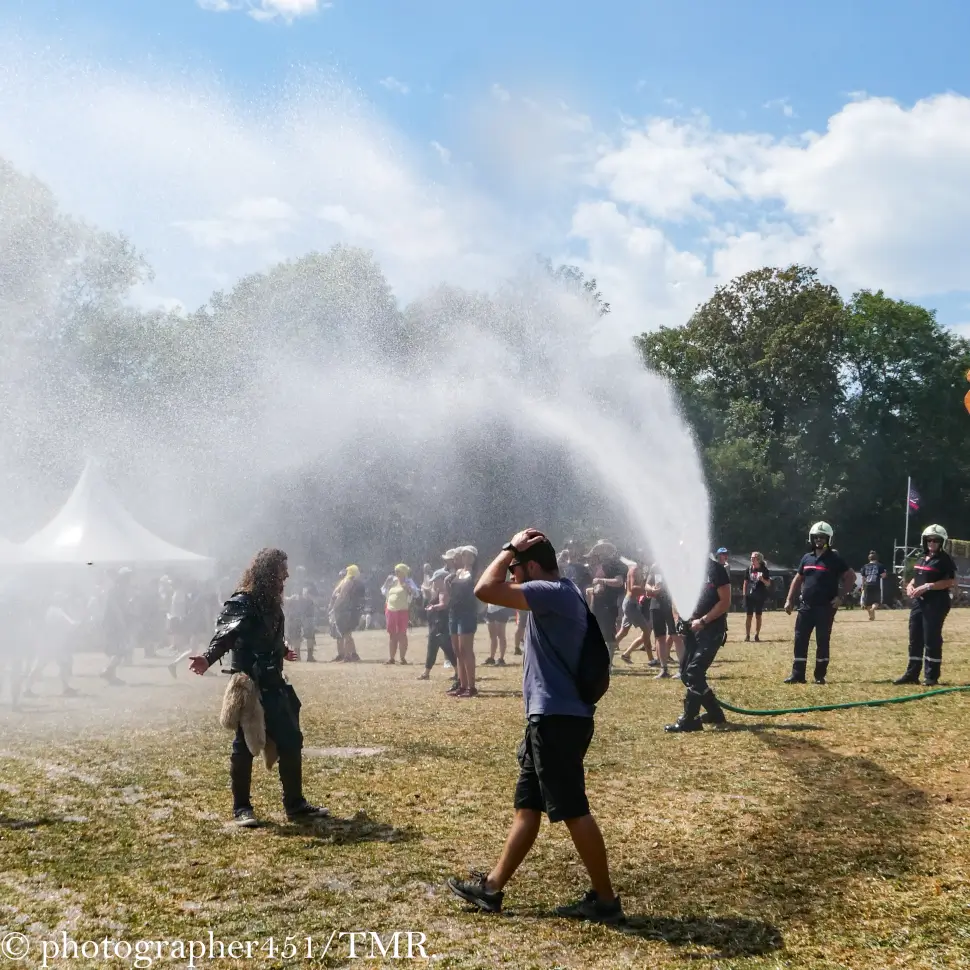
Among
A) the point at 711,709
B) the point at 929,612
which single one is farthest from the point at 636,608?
the point at 711,709

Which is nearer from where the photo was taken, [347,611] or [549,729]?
[549,729]

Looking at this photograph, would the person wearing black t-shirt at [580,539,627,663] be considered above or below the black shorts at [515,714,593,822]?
above

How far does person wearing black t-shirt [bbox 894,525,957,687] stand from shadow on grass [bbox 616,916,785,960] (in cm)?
941

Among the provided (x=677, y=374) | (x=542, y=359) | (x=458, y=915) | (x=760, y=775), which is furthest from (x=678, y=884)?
(x=677, y=374)

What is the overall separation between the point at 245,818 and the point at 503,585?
117 inches

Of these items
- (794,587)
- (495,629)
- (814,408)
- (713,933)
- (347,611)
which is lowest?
(713,933)

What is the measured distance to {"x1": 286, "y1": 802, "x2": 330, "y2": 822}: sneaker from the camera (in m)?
7.10

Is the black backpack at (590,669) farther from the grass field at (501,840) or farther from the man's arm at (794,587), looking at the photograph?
the man's arm at (794,587)

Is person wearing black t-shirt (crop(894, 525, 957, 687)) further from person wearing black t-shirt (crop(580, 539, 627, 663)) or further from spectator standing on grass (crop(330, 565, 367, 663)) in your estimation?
spectator standing on grass (crop(330, 565, 367, 663))

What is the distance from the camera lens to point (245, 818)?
6.98m

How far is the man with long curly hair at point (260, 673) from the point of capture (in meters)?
7.07

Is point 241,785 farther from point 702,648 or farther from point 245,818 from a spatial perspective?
point 702,648

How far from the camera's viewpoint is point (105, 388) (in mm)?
33281

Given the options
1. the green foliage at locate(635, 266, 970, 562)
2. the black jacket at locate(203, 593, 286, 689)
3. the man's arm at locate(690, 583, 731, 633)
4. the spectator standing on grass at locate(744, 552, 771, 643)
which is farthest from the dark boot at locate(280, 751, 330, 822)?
the green foliage at locate(635, 266, 970, 562)
